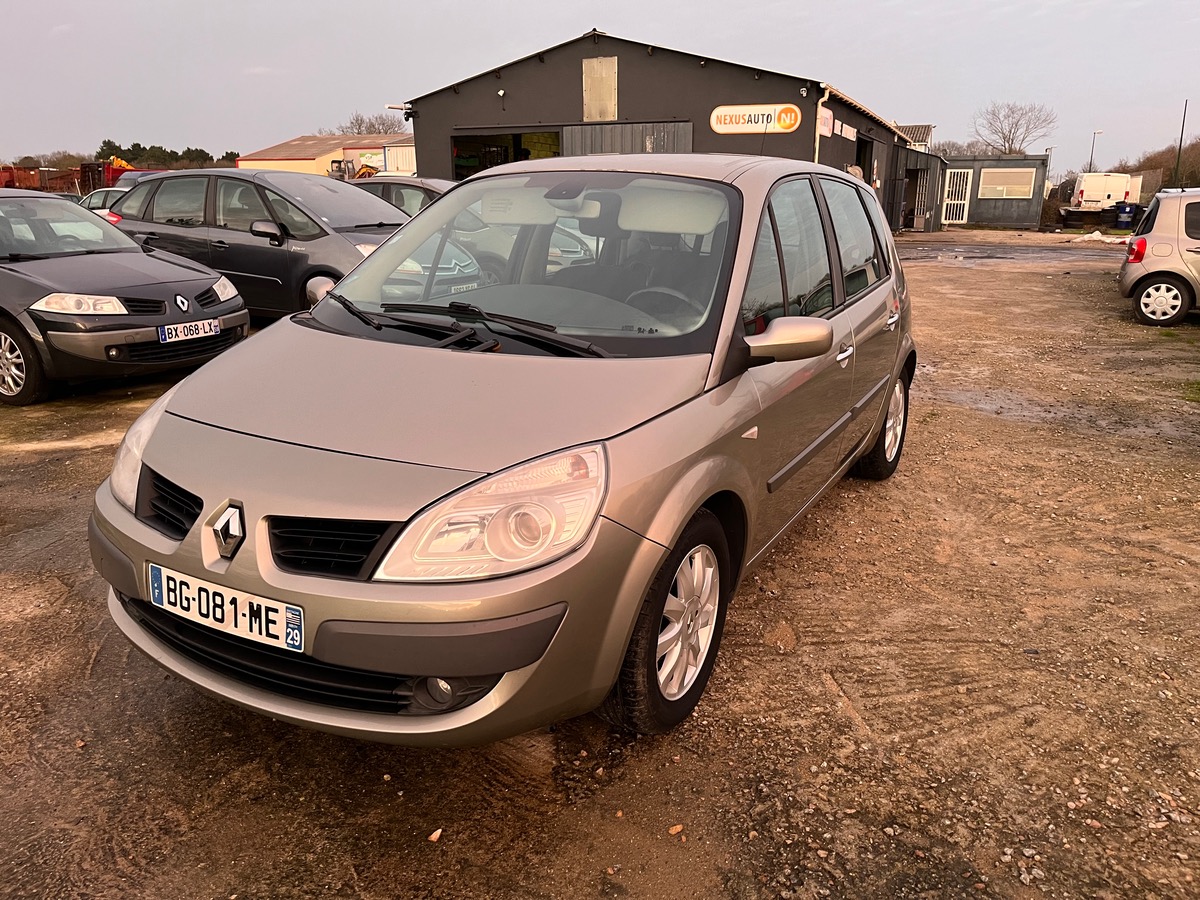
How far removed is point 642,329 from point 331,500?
45.0 inches

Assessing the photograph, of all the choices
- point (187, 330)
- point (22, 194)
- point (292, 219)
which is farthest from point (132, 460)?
point (292, 219)

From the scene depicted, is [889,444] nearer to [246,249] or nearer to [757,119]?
[246,249]

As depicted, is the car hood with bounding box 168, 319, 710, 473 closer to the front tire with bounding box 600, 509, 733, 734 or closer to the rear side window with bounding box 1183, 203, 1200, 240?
the front tire with bounding box 600, 509, 733, 734

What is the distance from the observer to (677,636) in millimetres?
2568

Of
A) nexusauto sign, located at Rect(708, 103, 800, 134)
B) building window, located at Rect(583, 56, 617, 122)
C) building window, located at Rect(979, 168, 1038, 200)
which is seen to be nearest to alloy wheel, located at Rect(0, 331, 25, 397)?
nexusauto sign, located at Rect(708, 103, 800, 134)

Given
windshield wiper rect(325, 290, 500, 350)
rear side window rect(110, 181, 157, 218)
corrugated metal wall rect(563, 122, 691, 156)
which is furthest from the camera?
corrugated metal wall rect(563, 122, 691, 156)

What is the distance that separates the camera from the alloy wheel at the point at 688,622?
2506 millimetres

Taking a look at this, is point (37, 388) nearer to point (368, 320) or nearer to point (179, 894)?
point (368, 320)


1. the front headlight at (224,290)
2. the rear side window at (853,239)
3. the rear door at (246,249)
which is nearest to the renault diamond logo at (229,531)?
the rear side window at (853,239)

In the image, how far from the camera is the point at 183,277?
6.68 m

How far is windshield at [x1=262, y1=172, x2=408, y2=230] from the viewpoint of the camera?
8469 millimetres

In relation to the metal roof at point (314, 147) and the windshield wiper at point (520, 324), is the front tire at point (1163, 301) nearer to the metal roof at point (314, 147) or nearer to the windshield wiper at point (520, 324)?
the windshield wiper at point (520, 324)

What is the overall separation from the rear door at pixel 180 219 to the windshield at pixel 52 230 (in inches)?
Result: 51.7

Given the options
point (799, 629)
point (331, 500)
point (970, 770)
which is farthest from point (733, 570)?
point (331, 500)
